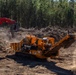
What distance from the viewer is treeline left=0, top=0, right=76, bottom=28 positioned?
2362 inches

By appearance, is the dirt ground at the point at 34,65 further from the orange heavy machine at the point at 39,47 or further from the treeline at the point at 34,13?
the treeline at the point at 34,13

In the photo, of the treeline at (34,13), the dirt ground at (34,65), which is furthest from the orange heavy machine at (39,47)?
the treeline at (34,13)

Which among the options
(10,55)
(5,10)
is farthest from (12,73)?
(5,10)

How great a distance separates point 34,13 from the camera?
199 ft

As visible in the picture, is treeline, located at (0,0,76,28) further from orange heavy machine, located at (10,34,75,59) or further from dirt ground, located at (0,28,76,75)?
orange heavy machine, located at (10,34,75,59)

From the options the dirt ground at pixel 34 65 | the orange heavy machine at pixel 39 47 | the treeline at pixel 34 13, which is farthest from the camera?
the treeline at pixel 34 13

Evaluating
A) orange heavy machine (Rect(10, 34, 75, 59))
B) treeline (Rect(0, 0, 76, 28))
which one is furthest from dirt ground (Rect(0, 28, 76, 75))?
treeline (Rect(0, 0, 76, 28))

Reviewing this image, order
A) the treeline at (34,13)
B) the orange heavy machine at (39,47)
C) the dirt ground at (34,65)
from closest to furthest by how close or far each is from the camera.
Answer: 1. the dirt ground at (34,65)
2. the orange heavy machine at (39,47)
3. the treeline at (34,13)

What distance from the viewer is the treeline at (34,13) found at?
197 feet

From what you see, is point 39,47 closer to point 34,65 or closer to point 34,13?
point 34,65

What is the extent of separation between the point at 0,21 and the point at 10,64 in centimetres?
362

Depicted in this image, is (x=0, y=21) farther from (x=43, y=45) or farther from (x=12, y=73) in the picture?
(x=12, y=73)

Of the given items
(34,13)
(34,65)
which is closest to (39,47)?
(34,65)

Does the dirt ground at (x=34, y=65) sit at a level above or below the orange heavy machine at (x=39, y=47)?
below
